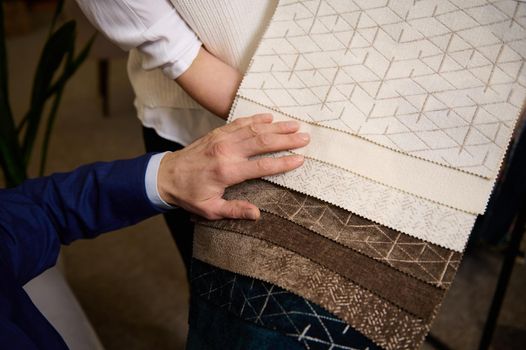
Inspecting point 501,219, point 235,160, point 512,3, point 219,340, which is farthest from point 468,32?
point 501,219

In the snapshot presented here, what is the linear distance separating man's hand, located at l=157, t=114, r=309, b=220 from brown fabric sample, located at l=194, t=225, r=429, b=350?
1.4 inches

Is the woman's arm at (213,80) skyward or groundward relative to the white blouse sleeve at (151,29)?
groundward

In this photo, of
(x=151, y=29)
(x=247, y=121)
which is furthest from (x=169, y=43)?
(x=247, y=121)

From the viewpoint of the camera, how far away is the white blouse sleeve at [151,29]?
2.15ft

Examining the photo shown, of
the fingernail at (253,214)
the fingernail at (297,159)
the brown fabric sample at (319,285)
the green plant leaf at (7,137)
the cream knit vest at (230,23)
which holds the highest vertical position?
the cream knit vest at (230,23)

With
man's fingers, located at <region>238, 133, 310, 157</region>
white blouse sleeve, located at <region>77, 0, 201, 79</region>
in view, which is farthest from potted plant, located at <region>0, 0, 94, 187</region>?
man's fingers, located at <region>238, 133, 310, 157</region>

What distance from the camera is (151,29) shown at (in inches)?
26.3

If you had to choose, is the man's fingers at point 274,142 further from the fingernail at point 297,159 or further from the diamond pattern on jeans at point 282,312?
the diamond pattern on jeans at point 282,312

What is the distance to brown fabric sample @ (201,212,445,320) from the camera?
1.69ft

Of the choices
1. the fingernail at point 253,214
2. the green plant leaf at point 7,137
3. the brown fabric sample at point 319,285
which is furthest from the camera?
the green plant leaf at point 7,137

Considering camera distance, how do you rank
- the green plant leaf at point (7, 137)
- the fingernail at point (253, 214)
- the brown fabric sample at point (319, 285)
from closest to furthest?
1. the brown fabric sample at point (319, 285)
2. the fingernail at point (253, 214)
3. the green plant leaf at point (7, 137)

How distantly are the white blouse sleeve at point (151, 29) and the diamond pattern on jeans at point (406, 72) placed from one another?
0.36 feet

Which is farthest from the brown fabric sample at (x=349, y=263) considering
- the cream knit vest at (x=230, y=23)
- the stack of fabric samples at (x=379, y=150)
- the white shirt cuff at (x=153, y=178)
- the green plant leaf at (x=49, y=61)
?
the green plant leaf at (x=49, y=61)

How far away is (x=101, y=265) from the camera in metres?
1.74
